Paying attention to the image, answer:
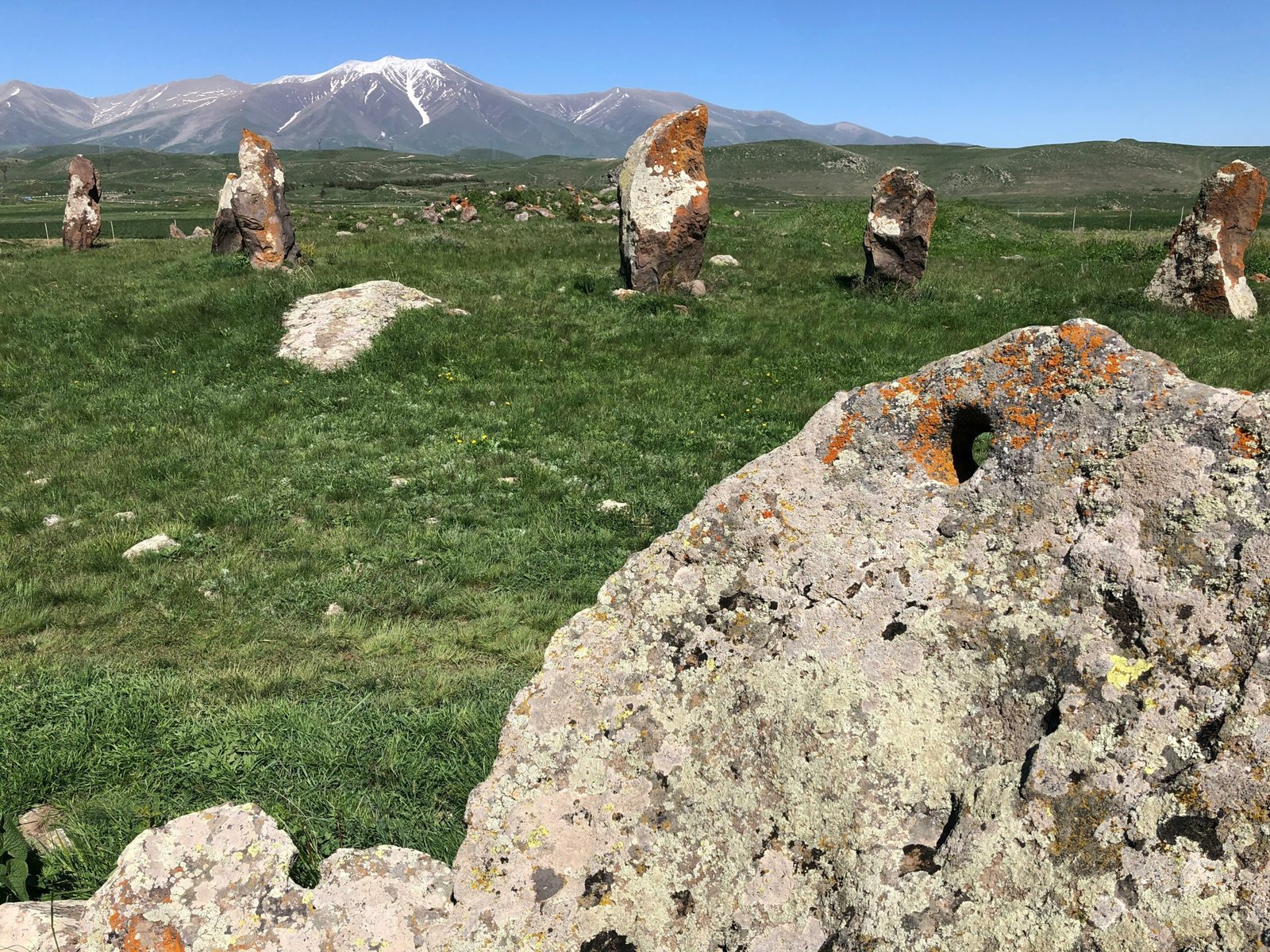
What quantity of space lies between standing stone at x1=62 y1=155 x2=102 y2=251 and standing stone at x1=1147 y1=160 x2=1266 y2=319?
3125cm

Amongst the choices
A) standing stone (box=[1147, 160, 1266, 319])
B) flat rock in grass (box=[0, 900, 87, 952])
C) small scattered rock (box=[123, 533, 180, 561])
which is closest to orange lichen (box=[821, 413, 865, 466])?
flat rock in grass (box=[0, 900, 87, 952])

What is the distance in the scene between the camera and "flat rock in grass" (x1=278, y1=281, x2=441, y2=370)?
44.1ft

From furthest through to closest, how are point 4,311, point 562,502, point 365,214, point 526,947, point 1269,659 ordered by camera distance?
point 365,214 → point 4,311 → point 562,502 → point 526,947 → point 1269,659

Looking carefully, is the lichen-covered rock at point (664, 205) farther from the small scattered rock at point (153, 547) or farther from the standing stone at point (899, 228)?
the small scattered rock at point (153, 547)

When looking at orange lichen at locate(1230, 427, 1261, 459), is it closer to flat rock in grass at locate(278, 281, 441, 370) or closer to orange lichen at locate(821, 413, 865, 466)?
orange lichen at locate(821, 413, 865, 466)

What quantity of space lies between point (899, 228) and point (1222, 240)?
6.52 meters

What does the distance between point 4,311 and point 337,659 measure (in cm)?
1492

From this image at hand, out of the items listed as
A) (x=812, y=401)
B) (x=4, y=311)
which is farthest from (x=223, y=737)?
(x=4, y=311)

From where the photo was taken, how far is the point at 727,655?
10.00 ft

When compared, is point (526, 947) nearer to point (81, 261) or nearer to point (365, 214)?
point (81, 261)

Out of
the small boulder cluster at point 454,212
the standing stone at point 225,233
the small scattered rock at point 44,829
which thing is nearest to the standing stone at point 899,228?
the small boulder cluster at point 454,212

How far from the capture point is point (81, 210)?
2609cm

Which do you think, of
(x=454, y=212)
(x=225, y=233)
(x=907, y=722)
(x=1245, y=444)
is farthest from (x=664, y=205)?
(x=454, y=212)

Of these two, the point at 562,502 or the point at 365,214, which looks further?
the point at 365,214
